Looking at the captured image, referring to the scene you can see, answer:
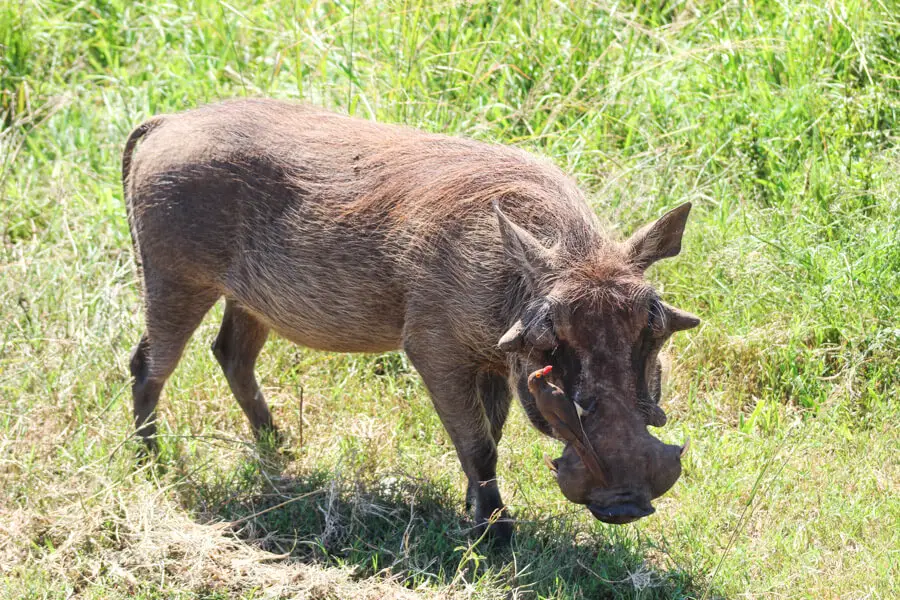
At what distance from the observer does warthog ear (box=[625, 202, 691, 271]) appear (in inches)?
139

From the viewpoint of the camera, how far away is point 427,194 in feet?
13.1

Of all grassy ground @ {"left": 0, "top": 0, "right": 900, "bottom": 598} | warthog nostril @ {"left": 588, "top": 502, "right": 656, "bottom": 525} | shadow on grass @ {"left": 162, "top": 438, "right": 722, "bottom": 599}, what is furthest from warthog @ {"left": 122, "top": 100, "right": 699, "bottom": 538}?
grassy ground @ {"left": 0, "top": 0, "right": 900, "bottom": 598}

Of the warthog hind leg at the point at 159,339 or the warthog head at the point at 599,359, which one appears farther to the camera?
the warthog hind leg at the point at 159,339

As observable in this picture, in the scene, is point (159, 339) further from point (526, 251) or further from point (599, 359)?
point (599, 359)

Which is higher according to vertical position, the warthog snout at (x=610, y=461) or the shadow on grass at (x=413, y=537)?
the warthog snout at (x=610, y=461)

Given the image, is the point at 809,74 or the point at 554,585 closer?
the point at 554,585

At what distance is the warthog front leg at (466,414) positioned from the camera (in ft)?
12.8

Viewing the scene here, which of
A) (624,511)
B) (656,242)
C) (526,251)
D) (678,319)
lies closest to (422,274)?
(526,251)

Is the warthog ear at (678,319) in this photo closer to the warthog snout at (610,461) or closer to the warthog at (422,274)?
the warthog at (422,274)

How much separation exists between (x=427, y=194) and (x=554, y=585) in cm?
133

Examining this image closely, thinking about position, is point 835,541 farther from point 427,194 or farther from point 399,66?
point 399,66

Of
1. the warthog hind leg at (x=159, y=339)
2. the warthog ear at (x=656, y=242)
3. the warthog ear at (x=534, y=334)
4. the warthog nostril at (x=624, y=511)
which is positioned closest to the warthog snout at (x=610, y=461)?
the warthog nostril at (x=624, y=511)

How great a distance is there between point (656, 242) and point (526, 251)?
39 cm

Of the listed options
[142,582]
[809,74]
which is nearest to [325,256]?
[142,582]
